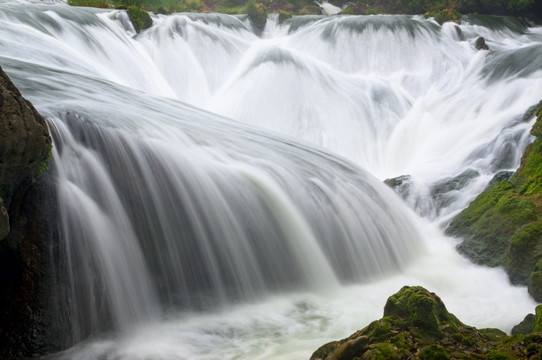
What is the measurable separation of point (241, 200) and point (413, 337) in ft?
8.26

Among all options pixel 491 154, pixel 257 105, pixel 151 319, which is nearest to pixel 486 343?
pixel 151 319

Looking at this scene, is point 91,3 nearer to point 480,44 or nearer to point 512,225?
point 480,44

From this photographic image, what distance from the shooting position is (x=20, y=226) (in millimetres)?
3365

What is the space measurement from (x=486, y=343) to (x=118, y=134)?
3428mm

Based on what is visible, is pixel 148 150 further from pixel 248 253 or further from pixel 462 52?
pixel 462 52

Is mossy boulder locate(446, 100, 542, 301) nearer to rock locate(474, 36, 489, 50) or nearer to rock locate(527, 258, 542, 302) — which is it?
rock locate(527, 258, 542, 302)

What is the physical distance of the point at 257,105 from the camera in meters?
11.2

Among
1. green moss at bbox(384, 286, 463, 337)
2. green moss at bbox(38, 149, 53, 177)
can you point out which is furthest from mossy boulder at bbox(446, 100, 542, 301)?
green moss at bbox(38, 149, 53, 177)

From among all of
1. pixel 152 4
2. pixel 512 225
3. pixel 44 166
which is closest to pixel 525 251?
pixel 512 225

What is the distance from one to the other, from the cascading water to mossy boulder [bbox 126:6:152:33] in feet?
4.58

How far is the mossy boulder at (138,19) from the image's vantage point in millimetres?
12852

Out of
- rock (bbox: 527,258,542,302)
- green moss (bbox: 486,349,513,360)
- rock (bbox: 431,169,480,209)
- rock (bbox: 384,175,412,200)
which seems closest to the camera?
green moss (bbox: 486,349,513,360)

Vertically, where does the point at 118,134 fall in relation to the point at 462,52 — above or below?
below

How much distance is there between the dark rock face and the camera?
3.01 metres
